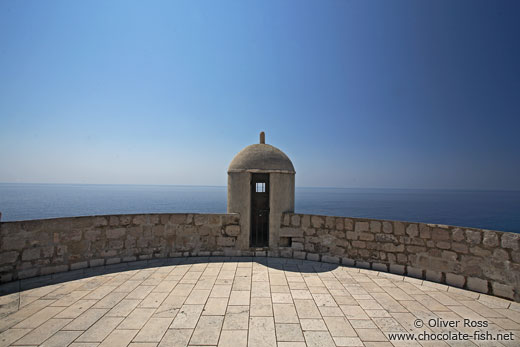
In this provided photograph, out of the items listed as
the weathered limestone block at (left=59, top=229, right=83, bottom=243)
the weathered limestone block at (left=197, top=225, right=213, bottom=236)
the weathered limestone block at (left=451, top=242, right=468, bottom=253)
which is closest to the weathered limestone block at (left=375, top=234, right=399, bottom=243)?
the weathered limestone block at (left=451, top=242, right=468, bottom=253)

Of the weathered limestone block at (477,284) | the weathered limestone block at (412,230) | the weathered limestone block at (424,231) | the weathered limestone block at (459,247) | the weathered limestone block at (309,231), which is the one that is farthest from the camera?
the weathered limestone block at (309,231)

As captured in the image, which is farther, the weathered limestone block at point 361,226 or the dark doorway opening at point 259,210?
the dark doorway opening at point 259,210

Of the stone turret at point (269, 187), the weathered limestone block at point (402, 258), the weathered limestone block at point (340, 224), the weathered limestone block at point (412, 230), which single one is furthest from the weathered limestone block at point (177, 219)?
the weathered limestone block at point (412, 230)

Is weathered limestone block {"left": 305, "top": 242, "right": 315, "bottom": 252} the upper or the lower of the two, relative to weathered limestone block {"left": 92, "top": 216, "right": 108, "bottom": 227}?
lower

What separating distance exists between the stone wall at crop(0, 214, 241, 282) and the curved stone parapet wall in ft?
6.77

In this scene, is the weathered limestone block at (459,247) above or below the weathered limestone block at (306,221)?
below

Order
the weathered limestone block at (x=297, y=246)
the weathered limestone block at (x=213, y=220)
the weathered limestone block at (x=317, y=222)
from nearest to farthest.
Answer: the weathered limestone block at (x=317, y=222) → the weathered limestone block at (x=297, y=246) → the weathered limestone block at (x=213, y=220)

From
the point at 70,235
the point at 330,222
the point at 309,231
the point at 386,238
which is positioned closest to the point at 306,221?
the point at 309,231

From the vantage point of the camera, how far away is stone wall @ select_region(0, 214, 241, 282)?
5.23m

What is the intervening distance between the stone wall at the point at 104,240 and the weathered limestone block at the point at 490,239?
18.6 feet

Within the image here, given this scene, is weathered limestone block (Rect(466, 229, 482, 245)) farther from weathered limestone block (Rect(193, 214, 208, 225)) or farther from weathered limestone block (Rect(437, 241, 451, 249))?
weathered limestone block (Rect(193, 214, 208, 225))

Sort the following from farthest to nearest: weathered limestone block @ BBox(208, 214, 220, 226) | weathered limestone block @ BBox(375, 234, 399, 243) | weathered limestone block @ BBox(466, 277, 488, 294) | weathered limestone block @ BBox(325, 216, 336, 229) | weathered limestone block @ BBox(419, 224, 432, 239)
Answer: weathered limestone block @ BBox(208, 214, 220, 226) < weathered limestone block @ BBox(325, 216, 336, 229) < weathered limestone block @ BBox(375, 234, 399, 243) < weathered limestone block @ BBox(419, 224, 432, 239) < weathered limestone block @ BBox(466, 277, 488, 294)

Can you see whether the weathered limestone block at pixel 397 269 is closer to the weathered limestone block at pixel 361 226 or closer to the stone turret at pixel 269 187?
the weathered limestone block at pixel 361 226

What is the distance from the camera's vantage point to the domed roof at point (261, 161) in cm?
713
